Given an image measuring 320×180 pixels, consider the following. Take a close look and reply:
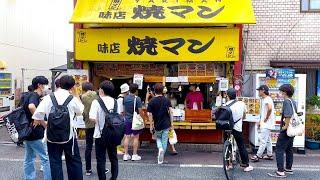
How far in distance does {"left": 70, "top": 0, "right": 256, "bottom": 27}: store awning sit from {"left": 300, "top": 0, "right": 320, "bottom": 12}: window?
1.79 meters

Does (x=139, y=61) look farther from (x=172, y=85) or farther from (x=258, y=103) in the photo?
(x=258, y=103)

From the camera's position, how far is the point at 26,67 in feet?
61.9

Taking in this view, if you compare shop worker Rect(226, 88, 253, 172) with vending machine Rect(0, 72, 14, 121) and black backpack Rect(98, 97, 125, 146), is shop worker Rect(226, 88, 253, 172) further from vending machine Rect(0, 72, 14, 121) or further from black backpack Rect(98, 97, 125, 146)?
vending machine Rect(0, 72, 14, 121)

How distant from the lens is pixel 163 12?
10.1m

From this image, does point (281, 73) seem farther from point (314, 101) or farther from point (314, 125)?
point (314, 125)

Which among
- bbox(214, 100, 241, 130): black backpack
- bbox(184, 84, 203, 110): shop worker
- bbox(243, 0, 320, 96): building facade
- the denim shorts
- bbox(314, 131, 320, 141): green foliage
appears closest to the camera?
bbox(214, 100, 241, 130): black backpack

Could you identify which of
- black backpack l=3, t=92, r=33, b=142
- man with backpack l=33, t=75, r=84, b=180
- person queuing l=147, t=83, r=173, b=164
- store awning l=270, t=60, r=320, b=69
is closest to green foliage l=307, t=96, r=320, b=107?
store awning l=270, t=60, r=320, b=69

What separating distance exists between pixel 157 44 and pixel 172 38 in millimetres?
428

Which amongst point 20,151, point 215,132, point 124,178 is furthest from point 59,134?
point 215,132

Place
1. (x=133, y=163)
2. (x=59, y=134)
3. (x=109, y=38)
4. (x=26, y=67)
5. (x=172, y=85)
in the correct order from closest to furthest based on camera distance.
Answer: (x=59, y=134) < (x=133, y=163) < (x=109, y=38) < (x=172, y=85) < (x=26, y=67)

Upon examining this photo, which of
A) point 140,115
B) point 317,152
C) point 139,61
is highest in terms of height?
point 139,61

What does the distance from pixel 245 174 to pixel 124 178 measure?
2.39m

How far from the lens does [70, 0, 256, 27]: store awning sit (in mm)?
9828

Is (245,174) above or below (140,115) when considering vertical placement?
below
